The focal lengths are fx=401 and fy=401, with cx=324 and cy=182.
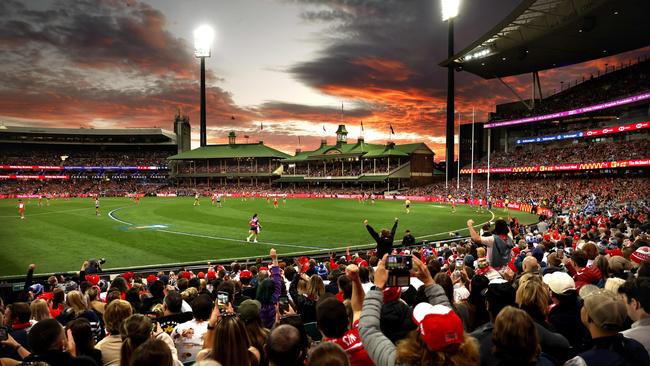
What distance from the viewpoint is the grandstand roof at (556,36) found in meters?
44.9

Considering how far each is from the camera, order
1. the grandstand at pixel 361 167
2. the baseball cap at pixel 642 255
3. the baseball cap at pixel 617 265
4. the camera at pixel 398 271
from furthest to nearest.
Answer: the grandstand at pixel 361 167 < the baseball cap at pixel 642 255 < the baseball cap at pixel 617 265 < the camera at pixel 398 271

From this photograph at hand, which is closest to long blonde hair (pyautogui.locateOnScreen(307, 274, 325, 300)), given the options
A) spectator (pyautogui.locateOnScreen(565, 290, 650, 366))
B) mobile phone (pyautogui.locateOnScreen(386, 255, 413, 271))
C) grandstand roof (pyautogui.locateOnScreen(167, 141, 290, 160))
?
mobile phone (pyautogui.locateOnScreen(386, 255, 413, 271))

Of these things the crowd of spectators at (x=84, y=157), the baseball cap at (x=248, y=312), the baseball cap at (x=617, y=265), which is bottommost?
the baseball cap at (x=617, y=265)

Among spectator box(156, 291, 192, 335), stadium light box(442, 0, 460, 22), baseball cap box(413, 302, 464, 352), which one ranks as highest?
stadium light box(442, 0, 460, 22)

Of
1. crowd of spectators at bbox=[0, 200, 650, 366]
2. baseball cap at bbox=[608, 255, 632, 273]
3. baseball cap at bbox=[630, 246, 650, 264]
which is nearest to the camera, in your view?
crowd of spectators at bbox=[0, 200, 650, 366]

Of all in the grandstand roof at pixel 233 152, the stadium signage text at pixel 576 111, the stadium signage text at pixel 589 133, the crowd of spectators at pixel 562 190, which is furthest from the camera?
the grandstand roof at pixel 233 152

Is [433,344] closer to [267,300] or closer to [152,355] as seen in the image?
[152,355]

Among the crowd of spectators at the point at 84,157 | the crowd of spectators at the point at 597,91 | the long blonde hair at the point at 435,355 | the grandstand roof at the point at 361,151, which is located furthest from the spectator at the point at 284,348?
the crowd of spectators at the point at 84,157

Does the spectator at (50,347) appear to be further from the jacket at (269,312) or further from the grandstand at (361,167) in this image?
the grandstand at (361,167)

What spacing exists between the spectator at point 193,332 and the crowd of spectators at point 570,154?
58686 mm

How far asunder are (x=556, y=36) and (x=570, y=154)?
18774mm

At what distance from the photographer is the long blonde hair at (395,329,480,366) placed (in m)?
2.48

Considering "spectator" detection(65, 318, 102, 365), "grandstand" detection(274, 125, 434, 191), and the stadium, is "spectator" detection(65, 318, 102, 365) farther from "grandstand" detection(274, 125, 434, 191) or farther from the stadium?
"grandstand" detection(274, 125, 434, 191)

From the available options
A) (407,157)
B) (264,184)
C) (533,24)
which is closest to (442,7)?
(533,24)
